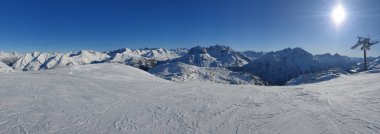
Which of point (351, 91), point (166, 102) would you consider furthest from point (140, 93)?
point (351, 91)

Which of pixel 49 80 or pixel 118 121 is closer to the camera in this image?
pixel 118 121

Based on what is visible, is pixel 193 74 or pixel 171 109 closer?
pixel 171 109

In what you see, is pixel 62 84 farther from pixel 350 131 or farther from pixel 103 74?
pixel 350 131

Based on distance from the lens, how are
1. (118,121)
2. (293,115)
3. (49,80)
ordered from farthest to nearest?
(49,80)
(293,115)
(118,121)

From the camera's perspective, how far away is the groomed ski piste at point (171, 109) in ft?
39.2

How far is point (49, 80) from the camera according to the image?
1939 centimetres

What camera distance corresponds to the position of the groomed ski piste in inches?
471

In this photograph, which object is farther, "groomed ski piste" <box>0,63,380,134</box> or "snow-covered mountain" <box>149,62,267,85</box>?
"snow-covered mountain" <box>149,62,267,85</box>

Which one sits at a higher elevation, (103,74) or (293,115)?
(103,74)

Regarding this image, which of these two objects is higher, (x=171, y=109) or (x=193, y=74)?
(x=193, y=74)

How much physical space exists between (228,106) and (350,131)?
576 cm

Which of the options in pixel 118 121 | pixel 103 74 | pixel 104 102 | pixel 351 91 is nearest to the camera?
pixel 118 121

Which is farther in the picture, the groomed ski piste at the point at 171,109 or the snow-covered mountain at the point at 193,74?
the snow-covered mountain at the point at 193,74

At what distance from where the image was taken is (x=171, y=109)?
1453cm
